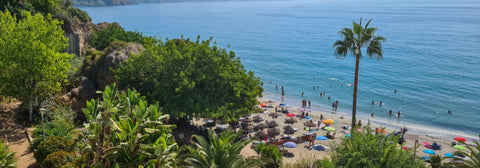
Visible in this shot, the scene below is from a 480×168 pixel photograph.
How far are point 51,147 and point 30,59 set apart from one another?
6.92m

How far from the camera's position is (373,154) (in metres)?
12.8

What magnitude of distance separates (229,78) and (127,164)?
547 inches

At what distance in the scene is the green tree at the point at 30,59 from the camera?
63.6ft

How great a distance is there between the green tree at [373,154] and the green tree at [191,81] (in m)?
10.6

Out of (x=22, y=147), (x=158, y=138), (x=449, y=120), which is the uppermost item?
(x=158, y=138)

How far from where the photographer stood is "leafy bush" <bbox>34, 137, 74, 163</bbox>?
14.9m

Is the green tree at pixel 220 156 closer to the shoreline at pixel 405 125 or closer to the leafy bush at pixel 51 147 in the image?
the leafy bush at pixel 51 147

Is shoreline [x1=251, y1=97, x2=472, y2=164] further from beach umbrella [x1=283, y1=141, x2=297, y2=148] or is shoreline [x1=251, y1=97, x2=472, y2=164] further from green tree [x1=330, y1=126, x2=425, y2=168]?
green tree [x1=330, y1=126, x2=425, y2=168]

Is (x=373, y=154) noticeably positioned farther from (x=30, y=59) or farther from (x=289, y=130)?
(x=289, y=130)

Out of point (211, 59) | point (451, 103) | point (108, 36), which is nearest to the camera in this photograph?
point (211, 59)

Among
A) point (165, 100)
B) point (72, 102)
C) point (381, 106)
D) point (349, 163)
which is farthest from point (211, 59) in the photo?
point (381, 106)

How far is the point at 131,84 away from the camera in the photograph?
24.2 m

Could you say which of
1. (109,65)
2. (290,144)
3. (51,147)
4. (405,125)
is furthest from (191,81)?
(405,125)

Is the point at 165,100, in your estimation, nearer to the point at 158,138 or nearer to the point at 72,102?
the point at 72,102
